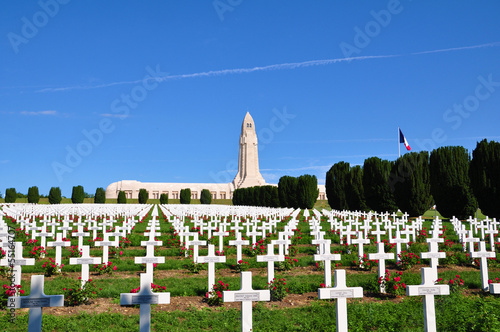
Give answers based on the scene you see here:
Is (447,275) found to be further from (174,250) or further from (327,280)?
(174,250)

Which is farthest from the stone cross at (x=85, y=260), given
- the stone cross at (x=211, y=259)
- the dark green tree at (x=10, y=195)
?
the dark green tree at (x=10, y=195)

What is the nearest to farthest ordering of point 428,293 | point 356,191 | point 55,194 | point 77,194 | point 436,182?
point 428,293 < point 436,182 < point 356,191 < point 55,194 < point 77,194

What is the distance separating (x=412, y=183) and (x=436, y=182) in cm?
164

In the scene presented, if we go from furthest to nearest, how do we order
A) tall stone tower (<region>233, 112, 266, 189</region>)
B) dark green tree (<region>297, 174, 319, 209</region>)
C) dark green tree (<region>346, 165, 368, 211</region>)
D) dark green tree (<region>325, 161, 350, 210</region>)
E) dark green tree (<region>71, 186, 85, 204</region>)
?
tall stone tower (<region>233, 112, 266, 189</region>) < dark green tree (<region>71, 186, 85, 204</region>) < dark green tree (<region>297, 174, 319, 209</region>) < dark green tree (<region>325, 161, 350, 210</region>) < dark green tree (<region>346, 165, 368, 211</region>)

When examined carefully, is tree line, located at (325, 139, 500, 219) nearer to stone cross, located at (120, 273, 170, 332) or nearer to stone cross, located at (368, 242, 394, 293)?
stone cross, located at (368, 242, 394, 293)

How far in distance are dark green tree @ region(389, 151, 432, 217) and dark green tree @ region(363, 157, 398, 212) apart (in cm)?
113

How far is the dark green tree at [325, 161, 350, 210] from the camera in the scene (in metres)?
35.5

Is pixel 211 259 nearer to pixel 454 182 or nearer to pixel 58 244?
pixel 58 244

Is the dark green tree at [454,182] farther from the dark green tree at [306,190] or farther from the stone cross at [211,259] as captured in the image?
the stone cross at [211,259]

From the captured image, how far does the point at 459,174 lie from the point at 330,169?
49.7ft

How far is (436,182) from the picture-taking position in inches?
923

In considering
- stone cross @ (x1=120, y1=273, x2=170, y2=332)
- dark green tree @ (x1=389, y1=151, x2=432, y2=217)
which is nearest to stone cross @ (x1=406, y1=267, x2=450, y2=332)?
stone cross @ (x1=120, y1=273, x2=170, y2=332)

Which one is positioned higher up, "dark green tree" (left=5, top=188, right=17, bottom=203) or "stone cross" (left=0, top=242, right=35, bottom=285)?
"dark green tree" (left=5, top=188, right=17, bottom=203)

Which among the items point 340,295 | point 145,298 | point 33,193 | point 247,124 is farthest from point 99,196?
point 340,295
